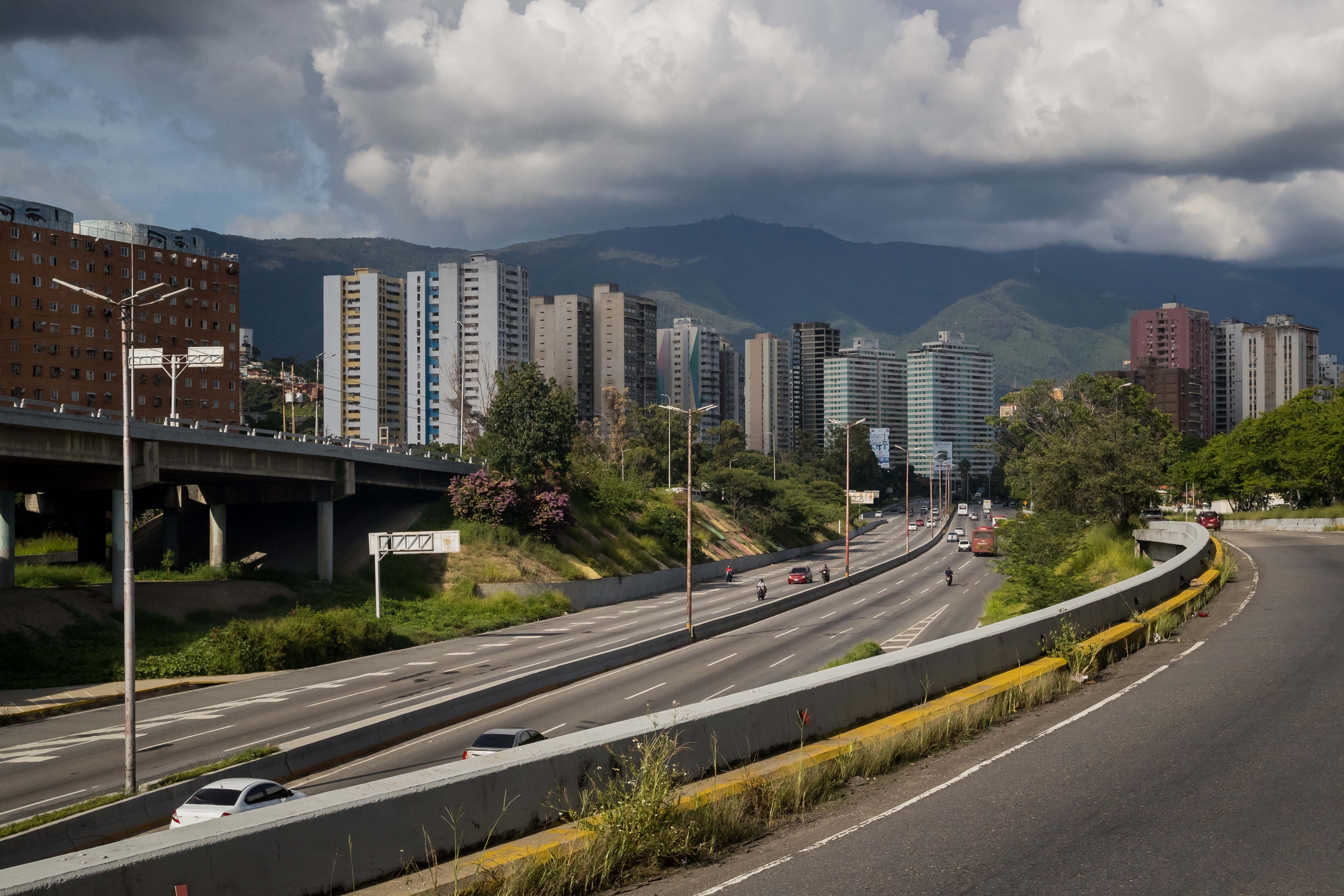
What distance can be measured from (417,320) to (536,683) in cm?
14556

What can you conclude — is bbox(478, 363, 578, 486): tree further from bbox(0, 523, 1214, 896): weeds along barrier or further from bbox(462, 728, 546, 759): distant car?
bbox(0, 523, 1214, 896): weeds along barrier

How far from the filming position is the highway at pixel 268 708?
2252 cm

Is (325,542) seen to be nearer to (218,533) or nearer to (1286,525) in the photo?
(218,533)

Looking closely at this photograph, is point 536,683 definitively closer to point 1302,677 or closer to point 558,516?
point 1302,677

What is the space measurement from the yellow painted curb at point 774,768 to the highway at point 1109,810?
43cm

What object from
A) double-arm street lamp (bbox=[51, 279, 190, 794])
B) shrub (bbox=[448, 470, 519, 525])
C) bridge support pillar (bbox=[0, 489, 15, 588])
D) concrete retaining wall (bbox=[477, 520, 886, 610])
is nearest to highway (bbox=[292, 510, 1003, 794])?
double-arm street lamp (bbox=[51, 279, 190, 794])

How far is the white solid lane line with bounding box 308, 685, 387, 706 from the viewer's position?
103 feet

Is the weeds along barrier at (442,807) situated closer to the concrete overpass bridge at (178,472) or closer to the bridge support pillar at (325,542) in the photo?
the concrete overpass bridge at (178,472)

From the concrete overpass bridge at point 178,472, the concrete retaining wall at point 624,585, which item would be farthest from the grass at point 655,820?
the concrete retaining wall at point 624,585

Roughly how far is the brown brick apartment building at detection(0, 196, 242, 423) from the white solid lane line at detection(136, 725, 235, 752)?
→ 219ft

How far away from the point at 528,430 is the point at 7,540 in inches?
1154

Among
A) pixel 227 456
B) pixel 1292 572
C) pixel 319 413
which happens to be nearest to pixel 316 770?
pixel 1292 572

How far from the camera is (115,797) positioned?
62.3ft

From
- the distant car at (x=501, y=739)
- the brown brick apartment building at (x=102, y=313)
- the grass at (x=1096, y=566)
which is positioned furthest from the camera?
the brown brick apartment building at (x=102, y=313)
